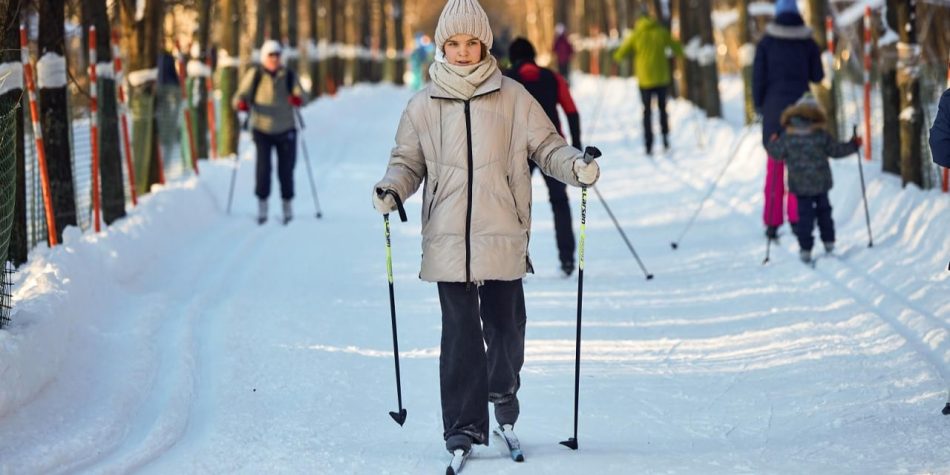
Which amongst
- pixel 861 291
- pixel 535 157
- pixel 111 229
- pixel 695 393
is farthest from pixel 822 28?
pixel 535 157

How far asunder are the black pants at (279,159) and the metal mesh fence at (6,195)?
592 cm

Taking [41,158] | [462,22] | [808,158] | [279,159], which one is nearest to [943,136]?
[462,22]

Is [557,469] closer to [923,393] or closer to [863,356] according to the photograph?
[923,393]

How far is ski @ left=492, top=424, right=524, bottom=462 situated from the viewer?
18.5 ft

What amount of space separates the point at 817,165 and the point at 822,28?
6.70 meters

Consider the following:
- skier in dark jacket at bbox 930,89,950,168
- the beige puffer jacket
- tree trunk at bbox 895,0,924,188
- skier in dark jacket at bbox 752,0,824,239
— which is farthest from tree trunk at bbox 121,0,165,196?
skier in dark jacket at bbox 930,89,950,168

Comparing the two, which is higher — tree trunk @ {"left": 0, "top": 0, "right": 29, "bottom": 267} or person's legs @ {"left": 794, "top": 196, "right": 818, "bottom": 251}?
tree trunk @ {"left": 0, "top": 0, "right": 29, "bottom": 267}

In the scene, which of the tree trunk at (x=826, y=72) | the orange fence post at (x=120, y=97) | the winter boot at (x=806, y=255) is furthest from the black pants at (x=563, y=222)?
the tree trunk at (x=826, y=72)

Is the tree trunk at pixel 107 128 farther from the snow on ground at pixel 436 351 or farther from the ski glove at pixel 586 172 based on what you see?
the ski glove at pixel 586 172

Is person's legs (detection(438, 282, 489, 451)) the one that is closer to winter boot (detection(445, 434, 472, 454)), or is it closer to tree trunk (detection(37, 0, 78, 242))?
winter boot (detection(445, 434, 472, 454))

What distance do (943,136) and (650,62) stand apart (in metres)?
13.3

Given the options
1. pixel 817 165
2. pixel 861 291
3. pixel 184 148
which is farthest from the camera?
pixel 184 148

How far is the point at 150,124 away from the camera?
14.9 metres

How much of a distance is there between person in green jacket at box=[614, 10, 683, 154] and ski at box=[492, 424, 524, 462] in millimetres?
13583
